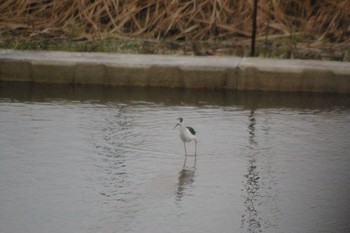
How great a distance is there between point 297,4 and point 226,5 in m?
1.36

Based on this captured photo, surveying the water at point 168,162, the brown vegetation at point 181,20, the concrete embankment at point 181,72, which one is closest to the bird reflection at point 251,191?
the water at point 168,162

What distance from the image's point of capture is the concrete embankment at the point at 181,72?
12859 mm

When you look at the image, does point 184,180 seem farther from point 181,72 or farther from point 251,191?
point 181,72

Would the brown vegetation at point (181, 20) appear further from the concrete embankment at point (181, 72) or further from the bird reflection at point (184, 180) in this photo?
the bird reflection at point (184, 180)

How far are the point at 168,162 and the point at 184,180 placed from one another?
0.66 m

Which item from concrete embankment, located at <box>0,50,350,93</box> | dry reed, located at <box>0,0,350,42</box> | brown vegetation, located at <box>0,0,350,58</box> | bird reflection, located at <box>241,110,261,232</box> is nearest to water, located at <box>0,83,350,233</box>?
bird reflection, located at <box>241,110,261,232</box>

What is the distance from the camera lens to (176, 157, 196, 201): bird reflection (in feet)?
26.2

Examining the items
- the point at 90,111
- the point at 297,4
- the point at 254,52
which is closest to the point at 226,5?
the point at 297,4

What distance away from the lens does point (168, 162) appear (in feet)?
29.8

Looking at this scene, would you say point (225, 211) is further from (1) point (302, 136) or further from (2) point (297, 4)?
(2) point (297, 4)

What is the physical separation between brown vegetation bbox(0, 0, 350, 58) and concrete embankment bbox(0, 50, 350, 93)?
2.43 m

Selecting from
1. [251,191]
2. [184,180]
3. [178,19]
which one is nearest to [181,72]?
[178,19]

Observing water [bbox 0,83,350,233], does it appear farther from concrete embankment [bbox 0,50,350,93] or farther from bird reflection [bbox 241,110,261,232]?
concrete embankment [bbox 0,50,350,93]

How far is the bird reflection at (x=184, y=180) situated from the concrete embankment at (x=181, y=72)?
13.8ft
